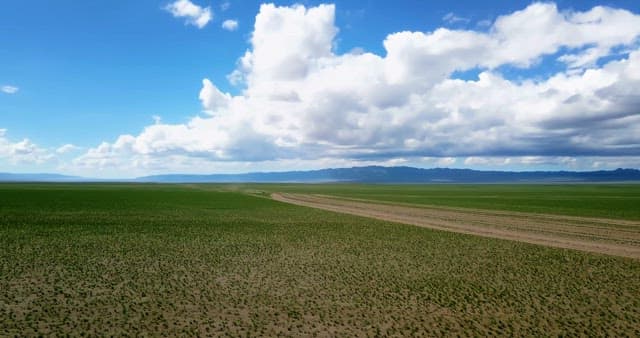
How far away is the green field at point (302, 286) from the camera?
1530cm

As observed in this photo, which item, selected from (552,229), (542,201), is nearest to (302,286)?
(552,229)

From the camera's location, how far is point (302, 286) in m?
20.2

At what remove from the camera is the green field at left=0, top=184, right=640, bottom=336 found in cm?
1530

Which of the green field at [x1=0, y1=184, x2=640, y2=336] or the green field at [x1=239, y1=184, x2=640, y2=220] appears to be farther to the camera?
the green field at [x1=239, y1=184, x2=640, y2=220]

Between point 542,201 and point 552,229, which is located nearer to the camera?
point 552,229

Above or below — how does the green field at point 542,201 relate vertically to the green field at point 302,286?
below

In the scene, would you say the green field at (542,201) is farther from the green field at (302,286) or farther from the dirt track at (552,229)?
the green field at (302,286)

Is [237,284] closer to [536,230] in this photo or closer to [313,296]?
[313,296]

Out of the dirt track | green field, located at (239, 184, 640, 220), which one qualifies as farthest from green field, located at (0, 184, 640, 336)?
green field, located at (239, 184, 640, 220)

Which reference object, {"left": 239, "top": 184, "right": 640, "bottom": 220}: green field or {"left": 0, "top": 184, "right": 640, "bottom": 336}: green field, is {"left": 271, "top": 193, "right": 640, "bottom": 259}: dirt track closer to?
{"left": 0, "top": 184, "right": 640, "bottom": 336}: green field

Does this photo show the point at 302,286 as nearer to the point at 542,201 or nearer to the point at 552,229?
the point at 552,229

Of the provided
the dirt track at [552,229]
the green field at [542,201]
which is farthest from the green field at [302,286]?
the green field at [542,201]

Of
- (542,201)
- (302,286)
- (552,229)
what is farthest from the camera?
(542,201)

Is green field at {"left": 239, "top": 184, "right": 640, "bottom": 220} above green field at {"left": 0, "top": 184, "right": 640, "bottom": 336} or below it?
below
